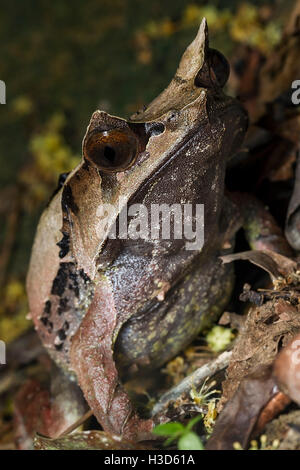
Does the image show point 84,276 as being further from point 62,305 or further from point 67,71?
point 67,71

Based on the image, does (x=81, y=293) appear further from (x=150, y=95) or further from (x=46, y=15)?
(x=46, y=15)

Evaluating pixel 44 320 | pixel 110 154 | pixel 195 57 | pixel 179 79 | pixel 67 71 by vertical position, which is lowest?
pixel 44 320

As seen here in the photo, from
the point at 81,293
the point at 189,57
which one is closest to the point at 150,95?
the point at 189,57

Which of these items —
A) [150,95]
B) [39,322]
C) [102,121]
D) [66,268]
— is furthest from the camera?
[150,95]

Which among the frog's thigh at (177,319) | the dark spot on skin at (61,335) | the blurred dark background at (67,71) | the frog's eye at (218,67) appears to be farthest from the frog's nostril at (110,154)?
the blurred dark background at (67,71)

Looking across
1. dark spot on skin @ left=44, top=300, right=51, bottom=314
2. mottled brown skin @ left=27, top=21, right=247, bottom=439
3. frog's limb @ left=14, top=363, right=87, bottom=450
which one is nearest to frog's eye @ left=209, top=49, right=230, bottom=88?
mottled brown skin @ left=27, top=21, right=247, bottom=439

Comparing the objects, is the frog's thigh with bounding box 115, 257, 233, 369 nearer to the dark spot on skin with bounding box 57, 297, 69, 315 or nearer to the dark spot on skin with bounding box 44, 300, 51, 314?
the dark spot on skin with bounding box 57, 297, 69, 315

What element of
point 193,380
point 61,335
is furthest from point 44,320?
point 193,380

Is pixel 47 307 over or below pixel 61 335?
over
